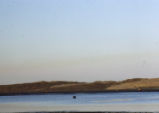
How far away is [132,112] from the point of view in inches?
818

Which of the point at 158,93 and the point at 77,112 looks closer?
the point at 77,112

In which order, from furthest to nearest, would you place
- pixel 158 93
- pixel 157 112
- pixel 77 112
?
1. pixel 158 93
2. pixel 77 112
3. pixel 157 112

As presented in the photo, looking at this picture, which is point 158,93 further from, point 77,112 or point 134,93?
point 77,112

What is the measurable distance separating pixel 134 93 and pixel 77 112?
30172mm

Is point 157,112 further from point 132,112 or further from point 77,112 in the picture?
point 77,112

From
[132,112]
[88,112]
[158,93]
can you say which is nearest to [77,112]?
[88,112]

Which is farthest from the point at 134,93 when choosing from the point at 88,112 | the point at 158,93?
the point at 88,112

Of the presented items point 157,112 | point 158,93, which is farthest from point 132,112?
point 158,93

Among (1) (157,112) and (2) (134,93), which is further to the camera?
(2) (134,93)

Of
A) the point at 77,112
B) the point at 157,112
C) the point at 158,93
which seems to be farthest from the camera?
the point at 158,93

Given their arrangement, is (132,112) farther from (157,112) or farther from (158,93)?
(158,93)

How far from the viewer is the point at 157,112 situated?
65.5 feet

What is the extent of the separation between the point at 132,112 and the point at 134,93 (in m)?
30.8

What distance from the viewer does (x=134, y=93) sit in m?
51.3
